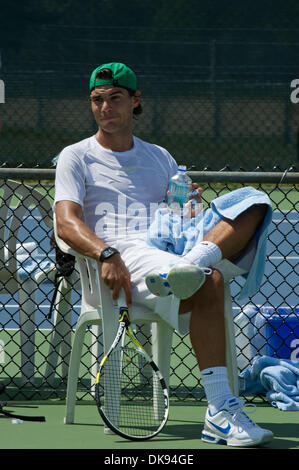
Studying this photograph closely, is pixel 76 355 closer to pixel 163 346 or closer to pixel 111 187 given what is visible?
pixel 163 346

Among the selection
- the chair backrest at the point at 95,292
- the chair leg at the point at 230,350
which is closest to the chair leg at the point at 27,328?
the chair backrest at the point at 95,292

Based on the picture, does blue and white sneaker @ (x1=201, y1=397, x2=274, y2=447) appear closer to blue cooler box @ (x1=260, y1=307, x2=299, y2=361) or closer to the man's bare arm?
the man's bare arm

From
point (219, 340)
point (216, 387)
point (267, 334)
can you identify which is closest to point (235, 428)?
point (216, 387)

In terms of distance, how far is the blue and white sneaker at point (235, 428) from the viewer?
3408mm

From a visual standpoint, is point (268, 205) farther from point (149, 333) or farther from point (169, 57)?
point (169, 57)

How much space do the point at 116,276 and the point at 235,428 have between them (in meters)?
0.70

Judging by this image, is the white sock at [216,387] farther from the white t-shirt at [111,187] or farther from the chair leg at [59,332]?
the chair leg at [59,332]

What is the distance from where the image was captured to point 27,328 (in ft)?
15.4

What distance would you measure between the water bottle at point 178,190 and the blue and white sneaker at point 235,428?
861mm

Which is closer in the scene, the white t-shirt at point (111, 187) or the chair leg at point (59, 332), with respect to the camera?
the white t-shirt at point (111, 187)

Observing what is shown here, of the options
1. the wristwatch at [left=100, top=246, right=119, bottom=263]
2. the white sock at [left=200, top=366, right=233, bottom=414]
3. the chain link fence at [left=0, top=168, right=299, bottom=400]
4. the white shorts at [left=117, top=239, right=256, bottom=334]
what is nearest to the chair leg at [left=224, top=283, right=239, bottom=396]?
the white shorts at [left=117, top=239, right=256, bottom=334]

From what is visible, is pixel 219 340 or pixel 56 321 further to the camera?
pixel 56 321
